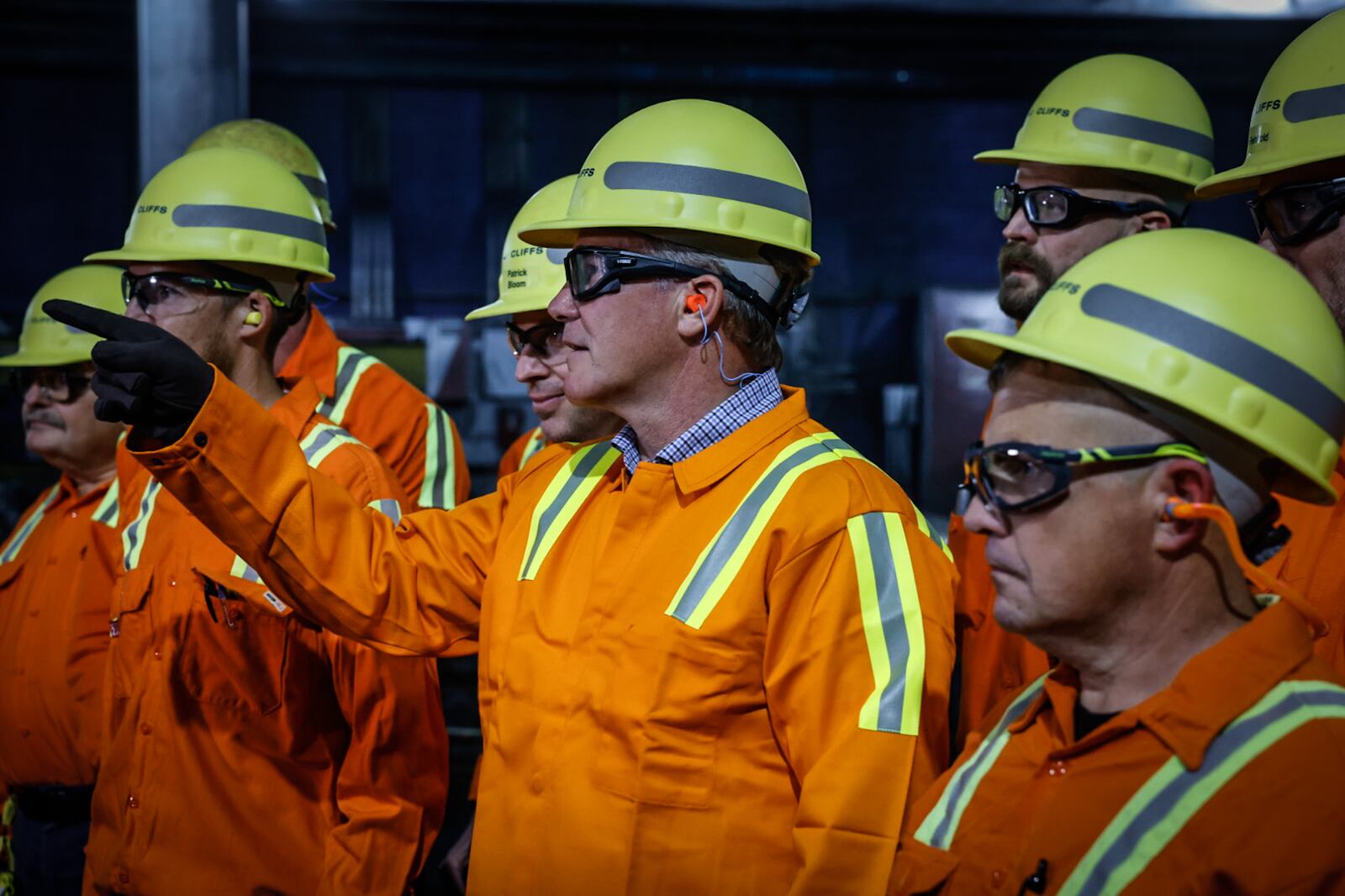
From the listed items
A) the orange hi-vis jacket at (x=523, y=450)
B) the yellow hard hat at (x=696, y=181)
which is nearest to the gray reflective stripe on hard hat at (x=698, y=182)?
the yellow hard hat at (x=696, y=181)

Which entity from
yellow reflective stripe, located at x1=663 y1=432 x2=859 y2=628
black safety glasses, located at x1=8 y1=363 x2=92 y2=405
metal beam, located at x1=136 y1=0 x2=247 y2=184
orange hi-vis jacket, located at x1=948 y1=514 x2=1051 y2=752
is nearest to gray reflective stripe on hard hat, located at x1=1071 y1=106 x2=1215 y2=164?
orange hi-vis jacket, located at x1=948 y1=514 x2=1051 y2=752

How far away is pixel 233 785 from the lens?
251 cm

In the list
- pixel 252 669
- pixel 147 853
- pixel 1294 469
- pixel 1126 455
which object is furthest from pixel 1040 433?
pixel 147 853

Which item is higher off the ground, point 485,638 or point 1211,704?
point 1211,704

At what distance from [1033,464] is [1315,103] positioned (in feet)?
4.64

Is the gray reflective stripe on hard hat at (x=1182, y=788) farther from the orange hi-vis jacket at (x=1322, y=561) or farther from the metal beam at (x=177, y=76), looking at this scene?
the metal beam at (x=177, y=76)

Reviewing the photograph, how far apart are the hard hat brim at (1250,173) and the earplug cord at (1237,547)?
1.17m

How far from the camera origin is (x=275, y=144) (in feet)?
14.3

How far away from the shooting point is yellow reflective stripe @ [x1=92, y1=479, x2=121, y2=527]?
11.3 ft

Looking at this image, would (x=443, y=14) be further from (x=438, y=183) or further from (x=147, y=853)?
(x=147, y=853)

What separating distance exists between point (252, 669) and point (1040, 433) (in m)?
1.64

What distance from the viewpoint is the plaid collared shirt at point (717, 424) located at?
6.86 ft

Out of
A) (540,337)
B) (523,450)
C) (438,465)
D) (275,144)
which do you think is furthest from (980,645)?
(275,144)

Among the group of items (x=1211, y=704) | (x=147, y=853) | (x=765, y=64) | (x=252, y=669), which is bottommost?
(x=147, y=853)
